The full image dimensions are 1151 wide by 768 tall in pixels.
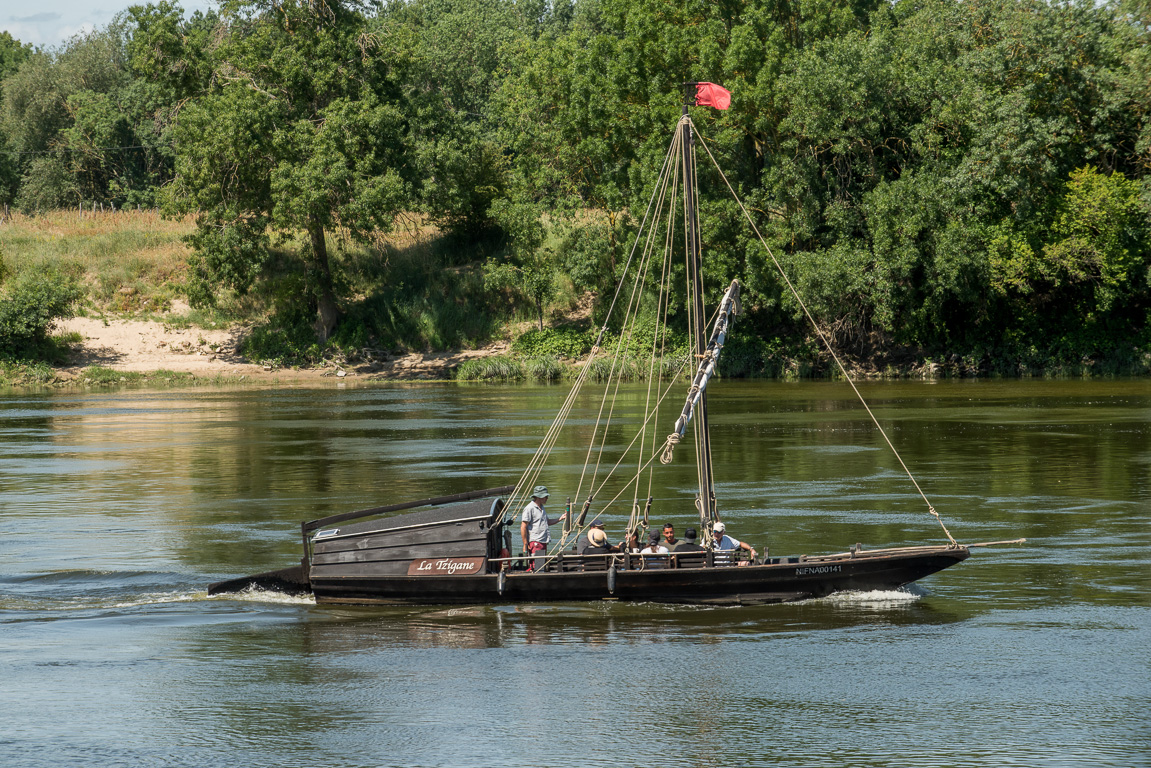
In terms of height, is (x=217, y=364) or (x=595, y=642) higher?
(x=217, y=364)

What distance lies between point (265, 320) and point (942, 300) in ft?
141

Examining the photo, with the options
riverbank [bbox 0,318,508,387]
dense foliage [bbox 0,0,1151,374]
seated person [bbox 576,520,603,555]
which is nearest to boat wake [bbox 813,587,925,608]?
seated person [bbox 576,520,603,555]

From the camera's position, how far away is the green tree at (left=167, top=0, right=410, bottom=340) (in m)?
66.8

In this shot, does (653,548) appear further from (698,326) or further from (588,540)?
(698,326)

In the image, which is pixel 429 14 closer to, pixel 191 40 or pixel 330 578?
pixel 191 40

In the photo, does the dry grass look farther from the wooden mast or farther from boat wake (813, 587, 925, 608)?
boat wake (813, 587, 925, 608)

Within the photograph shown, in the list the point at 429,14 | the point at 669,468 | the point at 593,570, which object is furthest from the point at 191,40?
the point at 429,14

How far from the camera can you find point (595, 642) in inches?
679

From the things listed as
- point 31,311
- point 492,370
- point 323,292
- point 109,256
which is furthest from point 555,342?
point 109,256

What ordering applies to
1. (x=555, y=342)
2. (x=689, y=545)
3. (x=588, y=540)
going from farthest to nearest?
(x=555, y=342) < (x=588, y=540) < (x=689, y=545)

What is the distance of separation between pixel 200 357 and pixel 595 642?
62.6 meters

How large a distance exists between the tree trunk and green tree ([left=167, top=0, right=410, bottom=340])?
5.19 feet

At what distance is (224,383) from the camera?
71625mm

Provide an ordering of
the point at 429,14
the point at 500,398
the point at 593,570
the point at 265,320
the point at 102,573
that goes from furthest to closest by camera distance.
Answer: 1. the point at 429,14
2. the point at 265,320
3. the point at 500,398
4. the point at 102,573
5. the point at 593,570
